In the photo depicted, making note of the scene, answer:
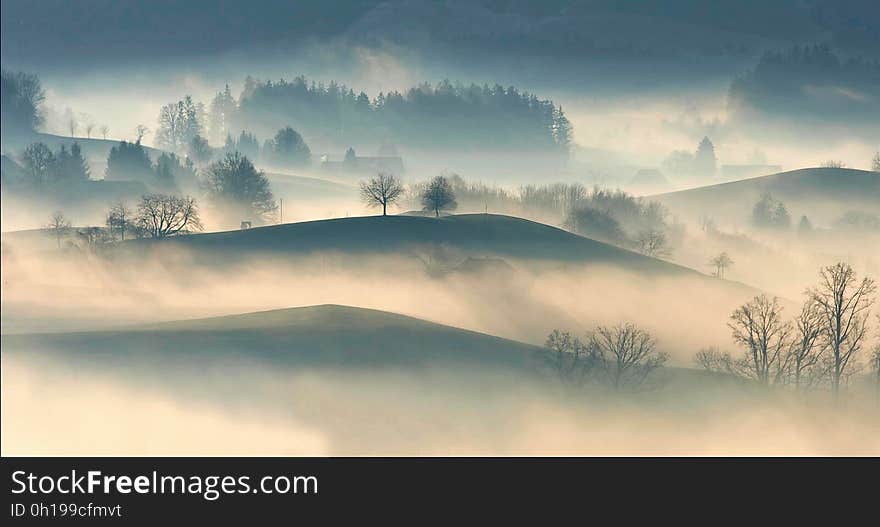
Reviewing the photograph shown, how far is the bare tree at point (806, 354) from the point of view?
7838cm

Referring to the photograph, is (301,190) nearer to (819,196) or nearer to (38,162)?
(38,162)

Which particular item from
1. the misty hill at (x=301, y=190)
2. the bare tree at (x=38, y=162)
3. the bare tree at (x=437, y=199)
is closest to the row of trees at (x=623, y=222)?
the bare tree at (x=437, y=199)

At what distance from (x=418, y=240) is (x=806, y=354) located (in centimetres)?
4043

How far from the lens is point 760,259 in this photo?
154875 millimetres

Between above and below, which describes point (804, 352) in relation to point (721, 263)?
below

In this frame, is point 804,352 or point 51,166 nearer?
point 804,352

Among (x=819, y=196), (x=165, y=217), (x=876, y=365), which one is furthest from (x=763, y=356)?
(x=819, y=196)

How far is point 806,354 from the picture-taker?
8244cm

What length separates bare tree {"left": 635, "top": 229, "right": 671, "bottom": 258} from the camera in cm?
14000

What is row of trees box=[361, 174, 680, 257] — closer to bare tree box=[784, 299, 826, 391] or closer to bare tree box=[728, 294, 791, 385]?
Result: bare tree box=[728, 294, 791, 385]

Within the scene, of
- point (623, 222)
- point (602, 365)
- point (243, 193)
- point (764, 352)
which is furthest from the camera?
point (623, 222)

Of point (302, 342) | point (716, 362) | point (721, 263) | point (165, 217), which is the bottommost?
point (716, 362)
